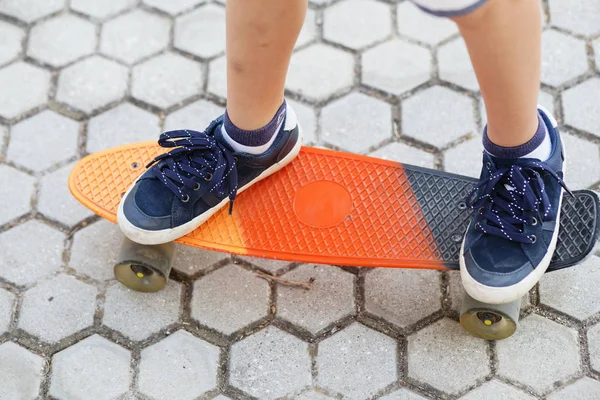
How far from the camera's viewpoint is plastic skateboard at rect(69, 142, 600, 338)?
2123 millimetres

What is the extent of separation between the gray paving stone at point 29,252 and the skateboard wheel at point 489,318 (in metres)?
1.29

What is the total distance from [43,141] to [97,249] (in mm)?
492

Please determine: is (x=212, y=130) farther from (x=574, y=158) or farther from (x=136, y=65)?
(x=574, y=158)

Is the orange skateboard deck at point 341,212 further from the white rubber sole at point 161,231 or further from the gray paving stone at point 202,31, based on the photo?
the gray paving stone at point 202,31

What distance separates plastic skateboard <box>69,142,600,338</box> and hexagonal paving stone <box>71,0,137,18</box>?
→ 87cm

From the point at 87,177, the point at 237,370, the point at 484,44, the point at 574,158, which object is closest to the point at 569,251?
the point at 574,158

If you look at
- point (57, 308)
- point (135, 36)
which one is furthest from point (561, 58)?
point (57, 308)

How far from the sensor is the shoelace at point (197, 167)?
6.93 ft

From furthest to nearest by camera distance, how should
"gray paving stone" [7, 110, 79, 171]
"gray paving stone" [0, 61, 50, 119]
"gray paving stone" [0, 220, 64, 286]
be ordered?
"gray paving stone" [0, 61, 50, 119], "gray paving stone" [7, 110, 79, 171], "gray paving stone" [0, 220, 64, 286]

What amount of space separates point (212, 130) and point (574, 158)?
1247 millimetres

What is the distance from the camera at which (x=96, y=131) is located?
8.70ft

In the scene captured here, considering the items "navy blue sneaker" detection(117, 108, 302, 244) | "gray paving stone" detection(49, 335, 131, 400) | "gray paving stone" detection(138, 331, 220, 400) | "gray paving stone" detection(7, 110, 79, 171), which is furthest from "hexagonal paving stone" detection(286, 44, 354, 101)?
"gray paving stone" detection(49, 335, 131, 400)

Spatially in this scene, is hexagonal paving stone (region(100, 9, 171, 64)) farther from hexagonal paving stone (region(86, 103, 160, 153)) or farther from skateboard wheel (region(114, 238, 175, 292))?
skateboard wheel (region(114, 238, 175, 292))

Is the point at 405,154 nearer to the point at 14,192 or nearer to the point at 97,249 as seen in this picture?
the point at 97,249
